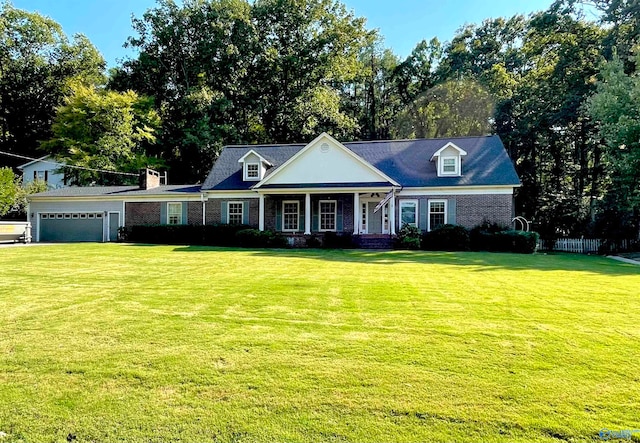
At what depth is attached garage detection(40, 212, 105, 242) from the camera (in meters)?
25.6

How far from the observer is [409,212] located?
71.9 ft

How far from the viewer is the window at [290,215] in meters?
23.3

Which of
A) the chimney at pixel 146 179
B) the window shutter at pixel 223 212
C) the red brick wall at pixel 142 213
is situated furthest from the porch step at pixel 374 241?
the chimney at pixel 146 179

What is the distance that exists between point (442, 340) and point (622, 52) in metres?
31.0

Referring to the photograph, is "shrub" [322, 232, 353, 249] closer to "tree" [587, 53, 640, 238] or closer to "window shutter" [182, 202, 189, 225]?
"window shutter" [182, 202, 189, 225]

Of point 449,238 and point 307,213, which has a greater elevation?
point 307,213

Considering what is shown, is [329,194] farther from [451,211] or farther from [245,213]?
[451,211]

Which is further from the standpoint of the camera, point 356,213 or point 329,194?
point 329,194

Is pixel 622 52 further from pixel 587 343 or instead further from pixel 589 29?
pixel 587 343

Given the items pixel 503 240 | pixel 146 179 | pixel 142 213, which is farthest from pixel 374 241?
pixel 146 179

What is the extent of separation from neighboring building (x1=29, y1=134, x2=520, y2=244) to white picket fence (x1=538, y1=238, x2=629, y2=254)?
5.05 m

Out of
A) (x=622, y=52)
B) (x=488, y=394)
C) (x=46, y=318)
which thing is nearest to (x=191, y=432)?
(x=488, y=394)

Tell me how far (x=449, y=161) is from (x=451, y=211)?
2.90 m

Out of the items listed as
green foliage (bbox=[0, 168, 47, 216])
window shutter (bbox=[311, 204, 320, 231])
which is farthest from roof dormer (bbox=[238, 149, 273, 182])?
green foliage (bbox=[0, 168, 47, 216])
